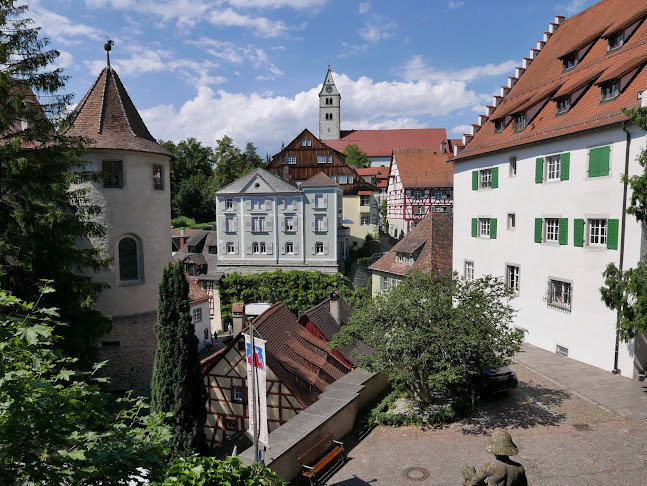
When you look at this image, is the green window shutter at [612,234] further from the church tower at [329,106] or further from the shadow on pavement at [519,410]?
the church tower at [329,106]

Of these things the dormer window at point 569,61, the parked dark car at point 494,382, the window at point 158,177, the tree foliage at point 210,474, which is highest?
the dormer window at point 569,61

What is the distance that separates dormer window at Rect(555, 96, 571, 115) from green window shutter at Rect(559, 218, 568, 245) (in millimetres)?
4421

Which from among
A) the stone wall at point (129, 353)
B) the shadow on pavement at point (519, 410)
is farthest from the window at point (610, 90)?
the stone wall at point (129, 353)

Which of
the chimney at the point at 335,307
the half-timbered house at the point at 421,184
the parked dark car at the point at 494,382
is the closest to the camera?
the parked dark car at the point at 494,382

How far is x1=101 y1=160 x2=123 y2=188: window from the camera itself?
17.4 metres

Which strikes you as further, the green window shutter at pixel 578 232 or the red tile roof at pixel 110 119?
the red tile roof at pixel 110 119

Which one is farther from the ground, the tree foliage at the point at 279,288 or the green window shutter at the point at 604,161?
the green window shutter at the point at 604,161

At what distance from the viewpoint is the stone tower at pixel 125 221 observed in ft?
57.2

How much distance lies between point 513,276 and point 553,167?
5150 mm

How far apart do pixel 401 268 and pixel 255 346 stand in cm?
1960

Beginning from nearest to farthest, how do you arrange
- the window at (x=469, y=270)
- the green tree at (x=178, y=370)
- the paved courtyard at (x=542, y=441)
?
the paved courtyard at (x=542, y=441)
the green tree at (x=178, y=370)
the window at (x=469, y=270)

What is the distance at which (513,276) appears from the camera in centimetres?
2102

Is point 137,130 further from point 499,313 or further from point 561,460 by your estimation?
point 561,460

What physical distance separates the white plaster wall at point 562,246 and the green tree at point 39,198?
1644 cm
